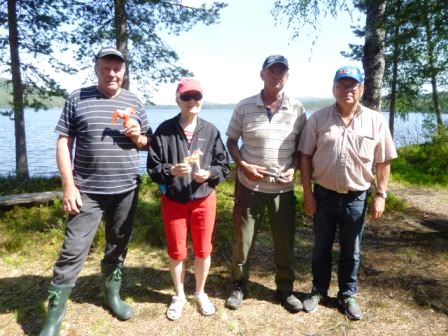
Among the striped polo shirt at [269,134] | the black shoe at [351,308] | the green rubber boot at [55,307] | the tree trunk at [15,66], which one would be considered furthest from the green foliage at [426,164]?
the tree trunk at [15,66]

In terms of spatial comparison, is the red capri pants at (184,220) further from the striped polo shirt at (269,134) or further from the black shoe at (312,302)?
the black shoe at (312,302)

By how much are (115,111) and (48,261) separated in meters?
2.83

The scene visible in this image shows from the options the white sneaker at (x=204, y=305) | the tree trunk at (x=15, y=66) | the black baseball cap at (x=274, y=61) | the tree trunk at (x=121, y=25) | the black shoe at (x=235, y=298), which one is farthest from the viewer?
the tree trunk at (x=15, y=66)

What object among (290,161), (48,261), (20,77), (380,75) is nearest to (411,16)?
(380,75)

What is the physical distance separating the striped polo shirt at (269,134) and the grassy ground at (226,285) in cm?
132

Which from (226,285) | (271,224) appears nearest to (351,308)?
(271,224)

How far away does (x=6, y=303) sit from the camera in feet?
12.4

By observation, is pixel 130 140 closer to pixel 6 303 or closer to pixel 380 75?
pixel 6 303

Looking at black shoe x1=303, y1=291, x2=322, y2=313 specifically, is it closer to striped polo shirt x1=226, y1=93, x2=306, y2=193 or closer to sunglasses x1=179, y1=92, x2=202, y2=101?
striped polo shirt x1=226, y1=93, x2=306, y2=193

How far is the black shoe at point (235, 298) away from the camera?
364cm

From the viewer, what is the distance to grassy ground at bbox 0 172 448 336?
3.35 metres

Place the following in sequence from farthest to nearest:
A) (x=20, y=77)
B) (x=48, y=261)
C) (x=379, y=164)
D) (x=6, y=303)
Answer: (x=20, y=77), (x=48, y=261), (x=6, y=303), (x=379, y=164)

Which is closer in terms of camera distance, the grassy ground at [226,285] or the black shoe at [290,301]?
the grassy ground at [226,285]

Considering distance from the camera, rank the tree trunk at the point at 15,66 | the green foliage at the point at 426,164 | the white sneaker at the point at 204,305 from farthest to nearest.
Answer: the tree trunk at the point at 15,66, the green foliage at the point at 426,164, the white sneaker at the point at 204,305
